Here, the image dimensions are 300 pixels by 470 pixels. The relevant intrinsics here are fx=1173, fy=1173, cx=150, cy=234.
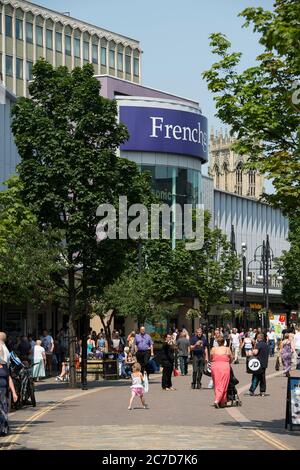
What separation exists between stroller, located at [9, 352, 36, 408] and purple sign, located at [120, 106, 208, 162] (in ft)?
174

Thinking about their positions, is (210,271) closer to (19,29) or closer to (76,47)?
(19,29)

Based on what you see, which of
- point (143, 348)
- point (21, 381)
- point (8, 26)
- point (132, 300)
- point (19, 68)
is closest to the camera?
point (21, 381)

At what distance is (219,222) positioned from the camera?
341 ft

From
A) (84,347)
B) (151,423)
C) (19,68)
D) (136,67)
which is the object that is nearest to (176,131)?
(19,68)

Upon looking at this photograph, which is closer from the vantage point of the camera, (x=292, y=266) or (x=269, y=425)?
(x=269, y=425)

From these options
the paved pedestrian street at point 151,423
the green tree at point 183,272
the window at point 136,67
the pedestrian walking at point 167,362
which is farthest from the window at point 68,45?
the paved pedestrian street at point 151,423

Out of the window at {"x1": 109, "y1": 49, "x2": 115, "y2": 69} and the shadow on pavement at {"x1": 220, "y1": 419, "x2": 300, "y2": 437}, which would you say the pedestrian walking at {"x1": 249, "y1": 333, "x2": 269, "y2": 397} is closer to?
the shadow on pavement at {"x1": 220, "y1": 419, "x2": 300, "y2": 437}

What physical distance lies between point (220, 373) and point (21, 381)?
4.38 metres

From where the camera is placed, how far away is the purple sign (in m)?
79.1

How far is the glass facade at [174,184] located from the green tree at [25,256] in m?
43.4

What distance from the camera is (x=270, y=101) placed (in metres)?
20.8

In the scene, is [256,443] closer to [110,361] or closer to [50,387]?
[50,387]

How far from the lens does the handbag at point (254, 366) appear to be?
96.9 feet

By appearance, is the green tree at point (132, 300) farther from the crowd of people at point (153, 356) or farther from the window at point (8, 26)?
the window at point (8, 26)
